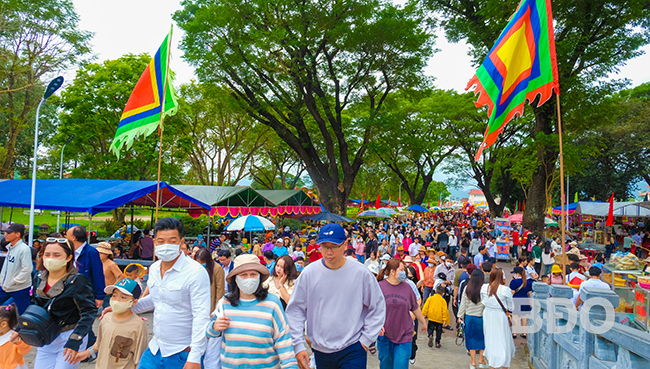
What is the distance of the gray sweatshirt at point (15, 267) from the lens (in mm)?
5555

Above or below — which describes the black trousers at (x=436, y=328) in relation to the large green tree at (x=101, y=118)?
below

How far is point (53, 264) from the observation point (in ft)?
12.8

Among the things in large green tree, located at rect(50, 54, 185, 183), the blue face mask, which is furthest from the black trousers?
large green tree, located at rect(50, 54, 185, 183)

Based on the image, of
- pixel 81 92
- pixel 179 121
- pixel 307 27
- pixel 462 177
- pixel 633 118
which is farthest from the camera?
pixel 462 177

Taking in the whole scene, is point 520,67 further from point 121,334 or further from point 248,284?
point 121,334

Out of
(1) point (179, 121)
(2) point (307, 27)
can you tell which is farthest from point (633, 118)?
(1) point (179, 121)

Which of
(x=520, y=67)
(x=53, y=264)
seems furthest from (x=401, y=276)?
(x=520, y=67)

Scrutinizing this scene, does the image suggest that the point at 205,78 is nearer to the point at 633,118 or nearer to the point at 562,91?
the point at 562,91

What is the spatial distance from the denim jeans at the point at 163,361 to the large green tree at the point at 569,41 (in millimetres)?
16745

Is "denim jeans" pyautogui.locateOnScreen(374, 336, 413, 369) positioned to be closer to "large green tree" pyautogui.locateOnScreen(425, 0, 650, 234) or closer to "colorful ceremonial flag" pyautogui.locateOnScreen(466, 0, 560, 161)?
"colorful ceremonial flag" pyautogui.locateOnScreen(466, 0, 560, 161)

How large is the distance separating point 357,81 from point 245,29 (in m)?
6.84

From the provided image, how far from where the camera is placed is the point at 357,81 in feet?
78.6

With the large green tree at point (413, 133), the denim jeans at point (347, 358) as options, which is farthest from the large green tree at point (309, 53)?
the denim jeans at point (347, 358)

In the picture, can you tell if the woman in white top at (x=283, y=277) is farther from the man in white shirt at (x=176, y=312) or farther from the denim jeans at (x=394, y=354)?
the man in white shirt at (x=176, y=312)
